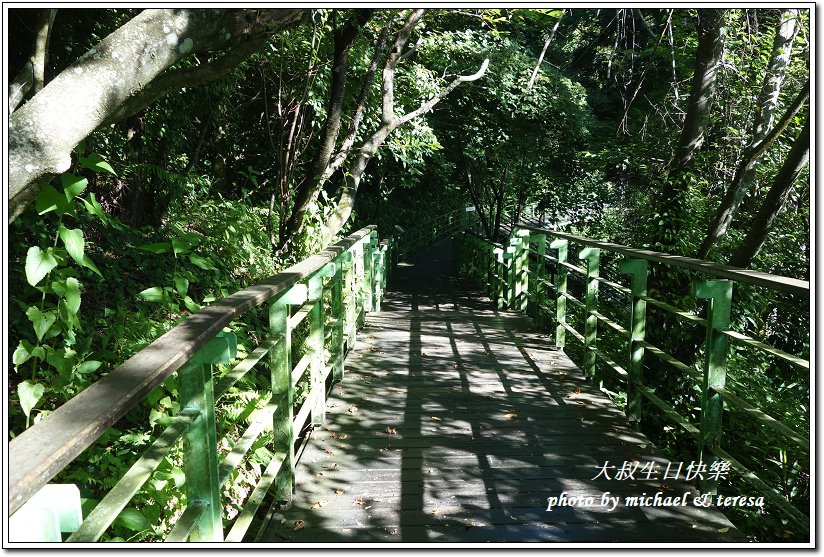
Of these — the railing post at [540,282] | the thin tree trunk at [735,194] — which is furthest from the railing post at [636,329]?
the railing post at [540,282]

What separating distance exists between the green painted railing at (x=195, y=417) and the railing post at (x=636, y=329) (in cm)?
203

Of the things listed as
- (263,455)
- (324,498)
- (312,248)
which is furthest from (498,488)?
(312,248)

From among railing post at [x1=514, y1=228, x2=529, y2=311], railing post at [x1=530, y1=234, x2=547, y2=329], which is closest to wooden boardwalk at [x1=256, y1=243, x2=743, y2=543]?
railing post at [x1=530, y1=234, x2=547, y2=329]

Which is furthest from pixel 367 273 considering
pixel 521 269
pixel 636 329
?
pixel 636 329

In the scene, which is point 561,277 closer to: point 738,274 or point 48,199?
point 738,274

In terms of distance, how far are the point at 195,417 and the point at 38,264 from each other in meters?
0.98

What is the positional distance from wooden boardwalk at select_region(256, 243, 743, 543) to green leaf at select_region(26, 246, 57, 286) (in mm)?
1429

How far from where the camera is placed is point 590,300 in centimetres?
514

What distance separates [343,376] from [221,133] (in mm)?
5375

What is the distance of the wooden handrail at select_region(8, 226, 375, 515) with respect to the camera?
103cm

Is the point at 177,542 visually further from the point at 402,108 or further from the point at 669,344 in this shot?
the point at 402,108

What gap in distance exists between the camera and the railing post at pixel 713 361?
317 cm

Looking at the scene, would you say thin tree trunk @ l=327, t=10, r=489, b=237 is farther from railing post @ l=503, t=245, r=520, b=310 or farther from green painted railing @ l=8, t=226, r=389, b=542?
green painted railing @ l=8, t=226, r=389, b=542

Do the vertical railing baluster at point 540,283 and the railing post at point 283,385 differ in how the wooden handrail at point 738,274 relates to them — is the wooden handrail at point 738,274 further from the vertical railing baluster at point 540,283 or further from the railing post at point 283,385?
the vertical railing baluster at point 540,283
